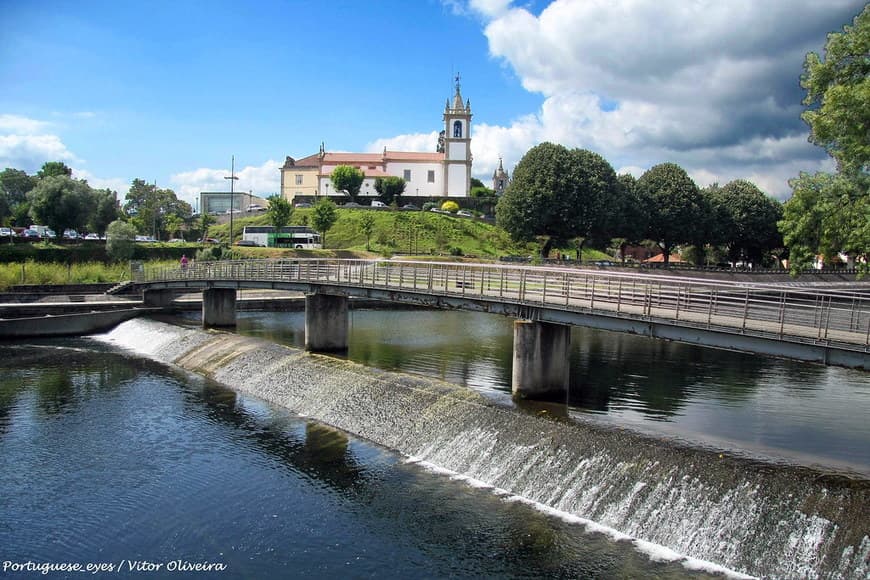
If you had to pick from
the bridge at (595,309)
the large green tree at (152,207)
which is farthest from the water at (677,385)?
the large green tree at (152,207)

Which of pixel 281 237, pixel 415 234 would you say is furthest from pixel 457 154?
pixel 281 237

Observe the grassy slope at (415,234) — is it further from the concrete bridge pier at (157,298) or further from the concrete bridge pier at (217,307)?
the concrete bridge pier at (217,307)

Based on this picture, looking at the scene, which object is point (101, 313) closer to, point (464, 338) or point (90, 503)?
point (464, 338)

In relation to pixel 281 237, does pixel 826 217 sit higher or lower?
higher

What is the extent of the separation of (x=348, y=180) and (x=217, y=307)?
9712 centimetres

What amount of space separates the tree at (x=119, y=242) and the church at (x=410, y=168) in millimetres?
72312

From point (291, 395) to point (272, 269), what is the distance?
64.5 feet

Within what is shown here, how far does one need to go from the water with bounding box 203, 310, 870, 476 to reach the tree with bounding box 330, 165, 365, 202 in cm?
9539

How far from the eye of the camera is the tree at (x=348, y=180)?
146750mm

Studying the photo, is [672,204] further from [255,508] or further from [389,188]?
[255,508]

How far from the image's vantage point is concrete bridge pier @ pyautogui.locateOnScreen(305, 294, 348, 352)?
40.6 metres

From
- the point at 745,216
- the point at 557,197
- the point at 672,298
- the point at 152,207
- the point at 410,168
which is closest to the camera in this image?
the point at 672,298

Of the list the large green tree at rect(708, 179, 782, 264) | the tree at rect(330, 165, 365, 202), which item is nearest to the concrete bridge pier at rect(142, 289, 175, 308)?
the large green tree at rect(708, 179, 782, 264)

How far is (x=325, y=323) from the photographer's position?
134 feet
